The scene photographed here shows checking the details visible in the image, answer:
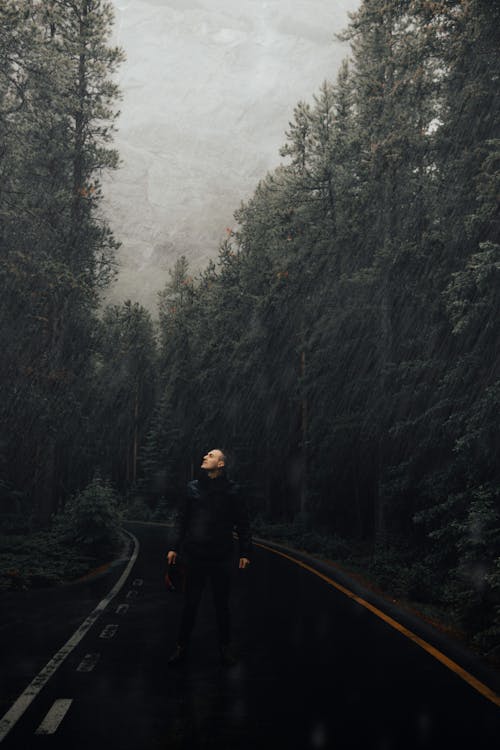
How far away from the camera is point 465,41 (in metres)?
15.9

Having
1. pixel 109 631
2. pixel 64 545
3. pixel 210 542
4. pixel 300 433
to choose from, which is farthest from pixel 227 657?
pixel 300 433

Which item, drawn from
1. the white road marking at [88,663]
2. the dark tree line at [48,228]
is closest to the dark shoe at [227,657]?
the white road marking at [88,663]

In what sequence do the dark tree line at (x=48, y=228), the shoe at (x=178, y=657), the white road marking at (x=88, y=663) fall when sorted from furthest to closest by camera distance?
the dark tree line at (x=48, y=228) < the shoe at (x=178, y=657) < the white road marking at (x=88, y=663)

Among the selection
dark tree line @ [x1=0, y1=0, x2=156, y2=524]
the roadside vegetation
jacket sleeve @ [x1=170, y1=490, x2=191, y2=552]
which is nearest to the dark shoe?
jacket sleeve @ [x1=170, y1=490, x2=191, y2=552]

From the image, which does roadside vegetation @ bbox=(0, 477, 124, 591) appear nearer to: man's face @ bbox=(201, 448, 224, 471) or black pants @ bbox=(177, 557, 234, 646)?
black pants @ bbox=(177, 557, 234, 646)

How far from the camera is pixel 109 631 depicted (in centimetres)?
999

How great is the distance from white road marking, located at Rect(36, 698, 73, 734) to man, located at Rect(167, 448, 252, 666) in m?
1.59

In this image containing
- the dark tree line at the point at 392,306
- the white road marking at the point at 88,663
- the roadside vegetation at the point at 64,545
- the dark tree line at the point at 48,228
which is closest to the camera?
the white road marking at the point at 88,663

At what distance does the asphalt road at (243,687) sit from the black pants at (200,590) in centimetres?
38

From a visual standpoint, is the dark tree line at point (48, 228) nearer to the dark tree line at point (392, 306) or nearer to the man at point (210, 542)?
the dark tree line at point (392, 306)

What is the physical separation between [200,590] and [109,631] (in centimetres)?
269

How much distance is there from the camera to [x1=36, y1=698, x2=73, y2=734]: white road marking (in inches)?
227

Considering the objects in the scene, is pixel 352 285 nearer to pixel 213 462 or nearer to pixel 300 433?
pixel 300 433

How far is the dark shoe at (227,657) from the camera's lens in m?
7.91
